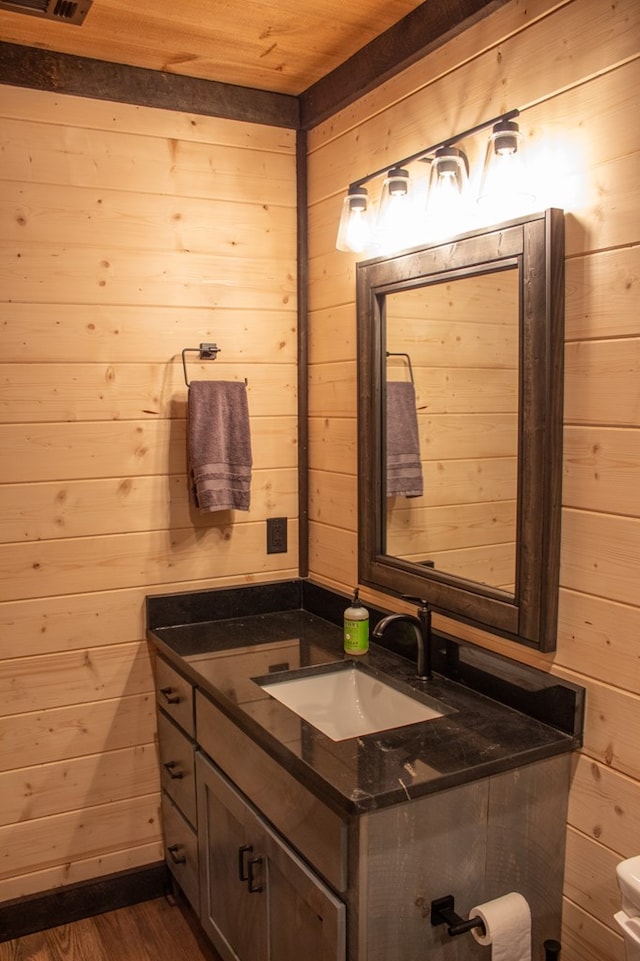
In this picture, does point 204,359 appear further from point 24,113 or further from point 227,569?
point 24,113

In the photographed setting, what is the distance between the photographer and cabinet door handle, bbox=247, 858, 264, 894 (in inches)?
66.6

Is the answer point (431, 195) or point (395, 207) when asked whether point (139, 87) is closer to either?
point (395, 207)

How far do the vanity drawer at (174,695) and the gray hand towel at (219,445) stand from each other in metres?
0.48

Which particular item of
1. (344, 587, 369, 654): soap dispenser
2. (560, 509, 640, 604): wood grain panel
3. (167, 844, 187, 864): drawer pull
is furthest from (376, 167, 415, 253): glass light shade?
(167, 844, 187, 864): drawer pull

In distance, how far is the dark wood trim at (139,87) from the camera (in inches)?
81.4

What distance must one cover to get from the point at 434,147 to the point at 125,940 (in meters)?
2.25

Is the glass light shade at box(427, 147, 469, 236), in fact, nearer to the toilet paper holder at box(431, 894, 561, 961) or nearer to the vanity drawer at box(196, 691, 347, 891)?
the vanity drawer at box(196, 691, 347, 891)

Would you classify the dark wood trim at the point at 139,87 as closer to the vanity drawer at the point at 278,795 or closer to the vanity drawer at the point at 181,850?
the vanity drawer at the point at 278,795

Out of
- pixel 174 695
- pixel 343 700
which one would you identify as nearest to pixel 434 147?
pixel 343 700

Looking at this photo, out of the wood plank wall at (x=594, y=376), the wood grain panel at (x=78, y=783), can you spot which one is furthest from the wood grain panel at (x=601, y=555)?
the wood grain panel at (x=78, y=783)

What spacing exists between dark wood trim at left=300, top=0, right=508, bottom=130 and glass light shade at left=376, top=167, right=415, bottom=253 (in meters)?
0.29

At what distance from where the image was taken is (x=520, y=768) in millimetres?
1514

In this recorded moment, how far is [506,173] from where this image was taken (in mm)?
1572

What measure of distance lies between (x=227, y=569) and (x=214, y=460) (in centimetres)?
38
